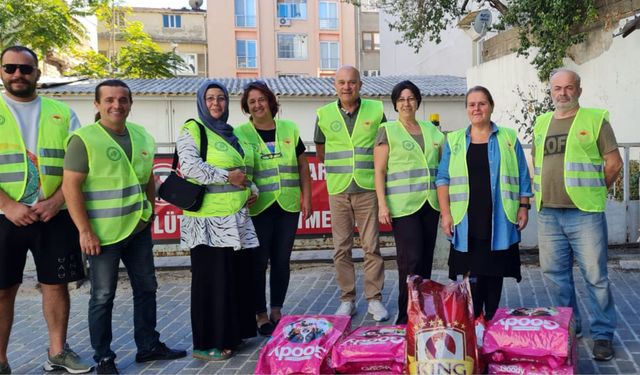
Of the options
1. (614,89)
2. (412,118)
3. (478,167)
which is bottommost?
(478,167)

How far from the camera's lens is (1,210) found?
12.0ft

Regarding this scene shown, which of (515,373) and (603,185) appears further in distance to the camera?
(603,185)

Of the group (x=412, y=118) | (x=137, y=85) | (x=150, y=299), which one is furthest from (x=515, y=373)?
(x=137, y=85)

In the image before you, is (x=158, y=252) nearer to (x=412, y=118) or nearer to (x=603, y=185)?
(x=412, y=118)

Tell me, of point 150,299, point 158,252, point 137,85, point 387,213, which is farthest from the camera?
point 137,85

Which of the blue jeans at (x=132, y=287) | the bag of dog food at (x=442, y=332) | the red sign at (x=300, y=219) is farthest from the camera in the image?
the red sign at (x=300, y=219)

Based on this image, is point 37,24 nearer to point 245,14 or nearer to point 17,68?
point 17,68

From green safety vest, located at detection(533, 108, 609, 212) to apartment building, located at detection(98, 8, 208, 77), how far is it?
3891cm

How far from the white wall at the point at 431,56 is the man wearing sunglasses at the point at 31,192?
17.9 metres

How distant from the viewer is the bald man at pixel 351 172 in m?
4.80

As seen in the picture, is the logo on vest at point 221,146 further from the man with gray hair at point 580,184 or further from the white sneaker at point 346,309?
the man with gray hair at point 580,184

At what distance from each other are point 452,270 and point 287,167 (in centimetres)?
160

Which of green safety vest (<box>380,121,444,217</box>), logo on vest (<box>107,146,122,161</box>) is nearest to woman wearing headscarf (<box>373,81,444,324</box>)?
green safety vest (<box>380,121,444,217</box>)

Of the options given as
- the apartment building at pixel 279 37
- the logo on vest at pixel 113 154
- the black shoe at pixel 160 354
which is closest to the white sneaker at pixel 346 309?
the black shoe at pixel 160 354
